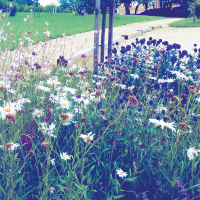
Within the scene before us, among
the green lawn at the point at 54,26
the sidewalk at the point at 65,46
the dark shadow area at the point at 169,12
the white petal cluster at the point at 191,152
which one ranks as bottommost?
the white petal cluster at the point at 191,152

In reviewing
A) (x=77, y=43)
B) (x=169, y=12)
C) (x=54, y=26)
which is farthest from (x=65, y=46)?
(x=169, y=12)

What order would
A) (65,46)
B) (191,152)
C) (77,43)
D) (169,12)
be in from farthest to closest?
(169,12), (77,43), (65,46), (191,152)

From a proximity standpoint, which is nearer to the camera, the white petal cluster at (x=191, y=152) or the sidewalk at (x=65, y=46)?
the white petal cluster at (x=191, y=152)

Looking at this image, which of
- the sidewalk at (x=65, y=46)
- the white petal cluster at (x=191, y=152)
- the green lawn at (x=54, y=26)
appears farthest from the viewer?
the green lawn at (x=54, y=26)

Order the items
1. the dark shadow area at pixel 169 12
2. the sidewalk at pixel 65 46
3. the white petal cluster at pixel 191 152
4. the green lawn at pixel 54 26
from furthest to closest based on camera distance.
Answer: the dark shadow area at pixel 169 12 < the green lawn at pixel 54 26 < the sidewalk at pixel 65 46 < the white petal cluster at pixel 191 152

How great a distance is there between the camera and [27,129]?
7.19ft

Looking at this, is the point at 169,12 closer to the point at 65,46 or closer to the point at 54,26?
the point at 54,26

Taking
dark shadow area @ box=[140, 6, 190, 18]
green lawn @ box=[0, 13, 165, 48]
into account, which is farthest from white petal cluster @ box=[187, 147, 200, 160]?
dark shadow area @ box=[140, 6, 190, 18]

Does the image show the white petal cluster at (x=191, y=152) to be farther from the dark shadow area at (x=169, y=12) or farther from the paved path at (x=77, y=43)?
the dark shadow area at (x=169, y=12)

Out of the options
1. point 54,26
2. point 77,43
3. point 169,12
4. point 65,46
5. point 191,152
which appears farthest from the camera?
point 169,12

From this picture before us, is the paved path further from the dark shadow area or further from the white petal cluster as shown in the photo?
the dark shadow area

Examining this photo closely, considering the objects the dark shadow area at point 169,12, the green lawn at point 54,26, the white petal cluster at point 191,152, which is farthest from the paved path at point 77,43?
the dark shadow area at point 169,12

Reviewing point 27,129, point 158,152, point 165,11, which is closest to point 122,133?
point 158,152

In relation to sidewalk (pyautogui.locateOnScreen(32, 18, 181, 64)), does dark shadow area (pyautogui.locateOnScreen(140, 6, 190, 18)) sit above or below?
above
